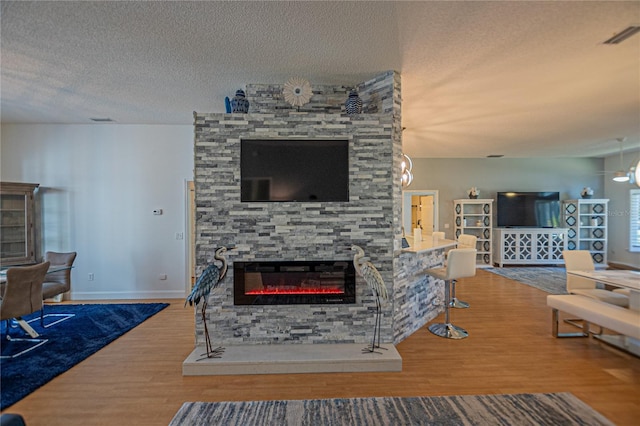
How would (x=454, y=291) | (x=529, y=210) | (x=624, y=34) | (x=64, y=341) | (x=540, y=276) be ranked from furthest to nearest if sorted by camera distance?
(x=529, y=210) → (x=540, y=276) → (x=454, y=291) → (x=64, y=341) → (x=624, y=34)

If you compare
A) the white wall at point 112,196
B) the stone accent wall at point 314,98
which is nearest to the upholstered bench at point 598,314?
the stone accent wall at point 314,98

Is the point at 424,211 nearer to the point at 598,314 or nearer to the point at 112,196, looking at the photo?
the point at 598,314

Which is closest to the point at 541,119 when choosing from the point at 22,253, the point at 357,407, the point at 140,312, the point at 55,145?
the point at 357,407

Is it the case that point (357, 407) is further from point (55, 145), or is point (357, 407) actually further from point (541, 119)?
point (55, 145)

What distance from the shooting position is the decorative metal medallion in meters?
2.98

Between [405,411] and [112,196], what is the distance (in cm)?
525

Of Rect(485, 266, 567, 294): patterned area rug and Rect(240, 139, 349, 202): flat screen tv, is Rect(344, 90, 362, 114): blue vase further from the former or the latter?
Rect(485, 266, 567, 294): patterned area rug

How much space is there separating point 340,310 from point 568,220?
789 centimetres

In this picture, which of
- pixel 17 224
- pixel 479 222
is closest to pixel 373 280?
pixel 17 224

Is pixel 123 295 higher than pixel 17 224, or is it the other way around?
pixel 17 224

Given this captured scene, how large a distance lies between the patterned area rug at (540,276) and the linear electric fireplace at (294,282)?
4405 millimetres

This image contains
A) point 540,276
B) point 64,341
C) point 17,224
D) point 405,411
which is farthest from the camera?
point 540,276

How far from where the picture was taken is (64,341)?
3.27 m

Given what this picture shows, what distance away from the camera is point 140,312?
165 inches
